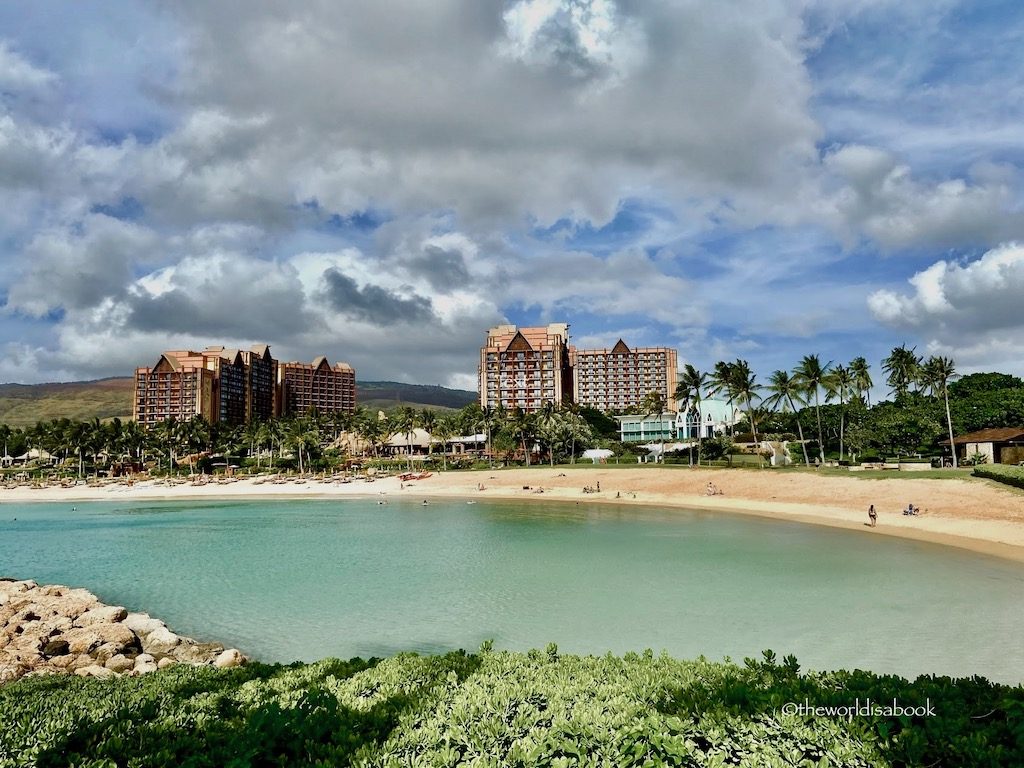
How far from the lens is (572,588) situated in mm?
23047

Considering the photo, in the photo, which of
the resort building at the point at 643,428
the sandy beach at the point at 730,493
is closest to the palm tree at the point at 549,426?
the sandy beach at the point at 730,493

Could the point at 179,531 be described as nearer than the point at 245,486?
Yes

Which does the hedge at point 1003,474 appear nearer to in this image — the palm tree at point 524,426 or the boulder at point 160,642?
the boulder at point 160,642

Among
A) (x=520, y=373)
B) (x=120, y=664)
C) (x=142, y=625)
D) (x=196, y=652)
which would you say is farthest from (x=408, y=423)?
(x=120, y=664)

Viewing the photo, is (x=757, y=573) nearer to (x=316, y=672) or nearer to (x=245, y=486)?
(x=316, y=672)

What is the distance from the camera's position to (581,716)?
5.52 meters

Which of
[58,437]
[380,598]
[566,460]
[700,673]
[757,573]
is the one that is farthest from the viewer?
[58,437]

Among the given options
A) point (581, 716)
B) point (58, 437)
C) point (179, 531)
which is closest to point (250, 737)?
point (581, 716)

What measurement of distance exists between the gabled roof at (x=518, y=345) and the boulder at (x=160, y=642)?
15279 centimetres

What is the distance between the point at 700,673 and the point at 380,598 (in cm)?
1653

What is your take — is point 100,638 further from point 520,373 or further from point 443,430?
point 520,373

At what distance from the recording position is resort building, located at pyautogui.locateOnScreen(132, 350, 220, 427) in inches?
6973

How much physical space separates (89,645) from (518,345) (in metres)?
154

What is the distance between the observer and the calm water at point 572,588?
16.3 metres
